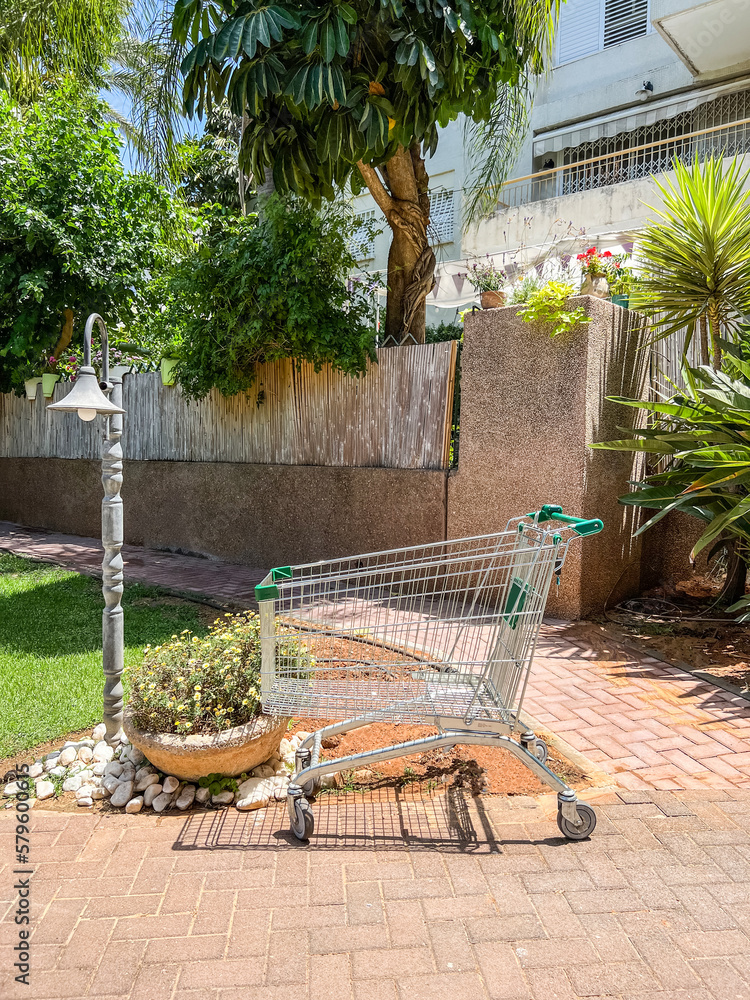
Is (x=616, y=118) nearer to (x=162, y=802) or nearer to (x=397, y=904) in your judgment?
(x=162, y=802)

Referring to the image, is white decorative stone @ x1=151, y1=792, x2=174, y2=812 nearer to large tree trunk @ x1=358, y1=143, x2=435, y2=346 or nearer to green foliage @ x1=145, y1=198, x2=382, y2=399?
green foliage @ x1=145, y1=198, x2=382, y2=399

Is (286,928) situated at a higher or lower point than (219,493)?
lower

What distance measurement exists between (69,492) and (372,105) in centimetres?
836

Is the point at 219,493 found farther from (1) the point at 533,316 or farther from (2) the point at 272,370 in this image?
(1) the point at 533,316

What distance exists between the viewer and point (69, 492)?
39.4 ft

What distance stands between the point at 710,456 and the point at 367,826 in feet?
Result: 11.2

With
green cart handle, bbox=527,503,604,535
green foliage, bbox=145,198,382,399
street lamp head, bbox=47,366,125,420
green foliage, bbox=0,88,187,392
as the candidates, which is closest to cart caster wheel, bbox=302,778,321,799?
green cart handle, bbox=527,503,604,535

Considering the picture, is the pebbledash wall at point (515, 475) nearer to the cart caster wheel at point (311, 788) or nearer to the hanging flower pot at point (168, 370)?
the hanging flower pot at point (168, 370)

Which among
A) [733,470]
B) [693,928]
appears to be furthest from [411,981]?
[733,470]

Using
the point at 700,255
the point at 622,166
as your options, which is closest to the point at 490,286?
the point at 700,255

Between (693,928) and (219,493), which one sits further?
(219,493)

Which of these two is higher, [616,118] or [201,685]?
[616,118]

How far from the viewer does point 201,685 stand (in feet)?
11.5

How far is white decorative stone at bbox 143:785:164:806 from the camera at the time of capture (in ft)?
11.0
